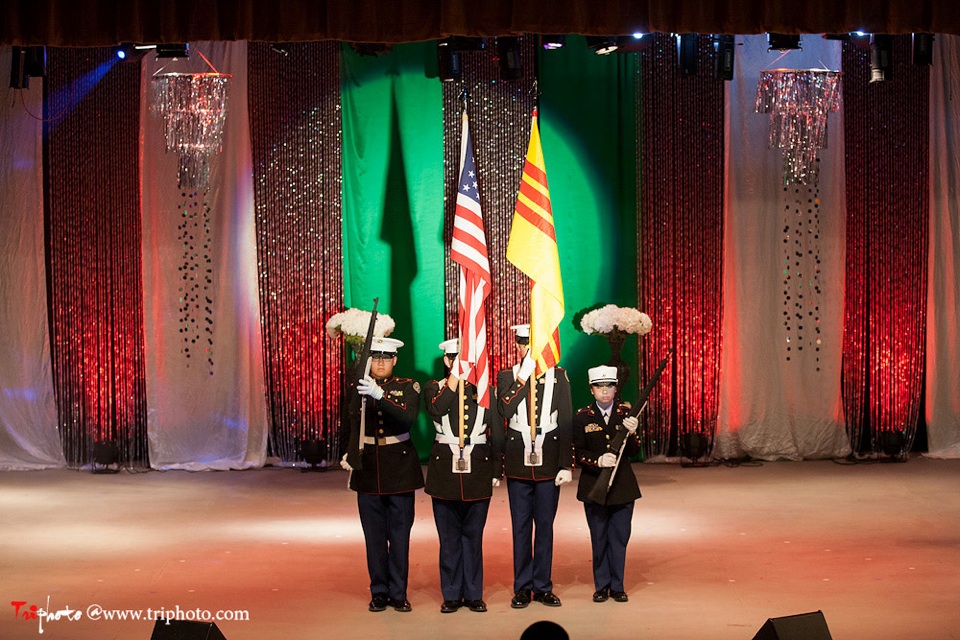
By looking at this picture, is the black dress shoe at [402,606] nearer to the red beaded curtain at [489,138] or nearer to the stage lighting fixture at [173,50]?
the stage lighting fixture at [173,50]

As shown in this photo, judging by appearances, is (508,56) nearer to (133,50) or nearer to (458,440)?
(133,50)

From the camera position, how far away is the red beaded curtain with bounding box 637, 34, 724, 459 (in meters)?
11.4

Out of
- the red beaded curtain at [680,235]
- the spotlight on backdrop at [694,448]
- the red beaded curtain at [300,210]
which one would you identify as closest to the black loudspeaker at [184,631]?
the red beaded curtain at [300,210]

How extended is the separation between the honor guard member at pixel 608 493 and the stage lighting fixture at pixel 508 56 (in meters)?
3.27

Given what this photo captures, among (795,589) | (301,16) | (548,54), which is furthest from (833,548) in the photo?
(548,54)

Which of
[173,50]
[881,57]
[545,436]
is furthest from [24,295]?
[881,57]

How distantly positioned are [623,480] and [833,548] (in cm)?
203

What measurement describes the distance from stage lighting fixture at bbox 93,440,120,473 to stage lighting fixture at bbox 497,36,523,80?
476 centimetres

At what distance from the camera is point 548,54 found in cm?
1139

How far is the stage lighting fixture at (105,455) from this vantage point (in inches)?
435

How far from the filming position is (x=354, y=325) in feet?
33.9

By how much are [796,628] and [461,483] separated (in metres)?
2.52

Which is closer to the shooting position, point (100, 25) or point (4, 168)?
point (100, 25)

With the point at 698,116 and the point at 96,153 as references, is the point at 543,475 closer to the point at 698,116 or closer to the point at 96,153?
the point at 698,116
